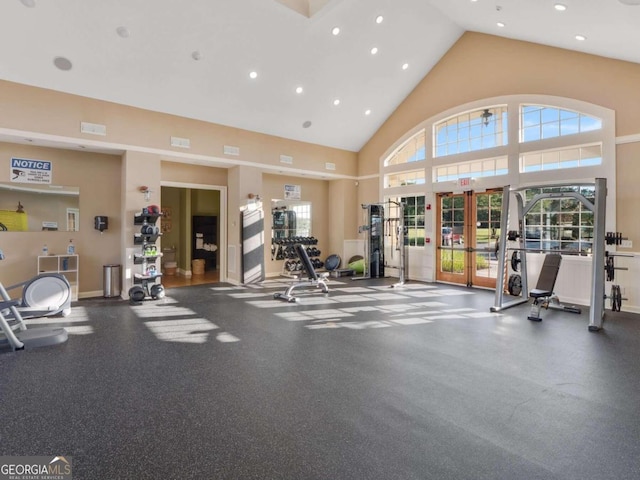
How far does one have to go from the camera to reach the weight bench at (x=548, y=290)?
5539 mm

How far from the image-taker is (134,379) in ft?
10.6

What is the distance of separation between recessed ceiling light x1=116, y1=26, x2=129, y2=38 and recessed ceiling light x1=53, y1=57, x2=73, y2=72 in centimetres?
101

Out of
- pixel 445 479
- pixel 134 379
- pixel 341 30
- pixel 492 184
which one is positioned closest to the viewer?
pixel 445 479

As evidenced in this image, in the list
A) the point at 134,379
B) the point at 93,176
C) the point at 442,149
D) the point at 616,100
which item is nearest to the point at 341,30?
the point at 442,149

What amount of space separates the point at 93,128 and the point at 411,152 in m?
7.21

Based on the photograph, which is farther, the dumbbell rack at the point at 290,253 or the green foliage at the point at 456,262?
the dumbbell rack at the point at 290,253

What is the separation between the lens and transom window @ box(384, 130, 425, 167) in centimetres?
923

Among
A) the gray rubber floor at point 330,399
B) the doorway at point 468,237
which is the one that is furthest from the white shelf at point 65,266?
the doorway at point 468,237

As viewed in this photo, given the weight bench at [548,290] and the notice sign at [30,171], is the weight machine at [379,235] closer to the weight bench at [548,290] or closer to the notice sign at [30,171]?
the weight bench at [548,290]

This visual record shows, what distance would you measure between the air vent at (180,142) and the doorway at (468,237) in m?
6.02

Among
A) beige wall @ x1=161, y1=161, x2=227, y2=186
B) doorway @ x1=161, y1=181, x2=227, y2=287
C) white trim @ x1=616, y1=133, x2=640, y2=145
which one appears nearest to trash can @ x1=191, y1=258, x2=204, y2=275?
doorway @ x1=161, y1=181, x2=227, y2=287

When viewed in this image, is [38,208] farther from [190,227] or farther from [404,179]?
[404,179]

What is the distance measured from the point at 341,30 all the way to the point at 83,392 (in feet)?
22.5

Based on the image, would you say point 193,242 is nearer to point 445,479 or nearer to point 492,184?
point 492,184
